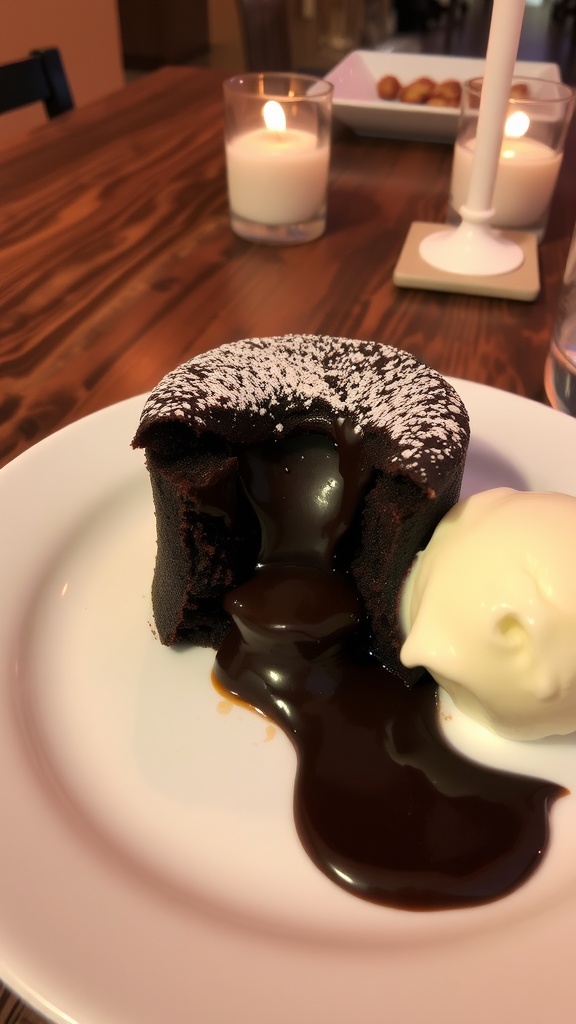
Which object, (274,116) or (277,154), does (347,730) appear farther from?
(274,116)

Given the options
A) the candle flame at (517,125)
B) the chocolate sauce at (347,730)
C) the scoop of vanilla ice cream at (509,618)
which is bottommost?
the chocolate sauce at (347,730)

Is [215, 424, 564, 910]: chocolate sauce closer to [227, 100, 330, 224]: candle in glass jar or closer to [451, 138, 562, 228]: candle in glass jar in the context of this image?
[227, 100, 330, 224]: candle in glass jar

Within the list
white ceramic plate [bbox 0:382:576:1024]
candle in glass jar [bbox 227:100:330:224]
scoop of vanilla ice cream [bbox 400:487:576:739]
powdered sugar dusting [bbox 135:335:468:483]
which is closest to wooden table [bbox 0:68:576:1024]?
candle in glass jar [bbox 227:100:330:224]

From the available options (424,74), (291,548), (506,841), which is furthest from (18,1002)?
(424,74)

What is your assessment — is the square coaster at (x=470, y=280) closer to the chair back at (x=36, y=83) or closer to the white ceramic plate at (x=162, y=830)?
the white ceramic plate at (x=162, y=830)

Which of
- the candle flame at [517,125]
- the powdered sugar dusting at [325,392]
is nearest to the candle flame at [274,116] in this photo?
the candle flame at [517,125]
